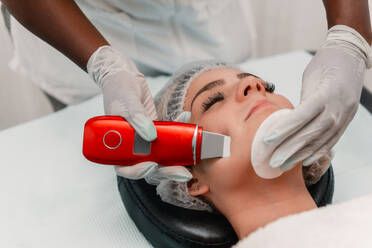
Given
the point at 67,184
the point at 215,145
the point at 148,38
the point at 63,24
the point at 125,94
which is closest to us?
the point at 215,145

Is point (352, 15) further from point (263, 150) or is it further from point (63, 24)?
point (63, 24)

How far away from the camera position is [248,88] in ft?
3.59

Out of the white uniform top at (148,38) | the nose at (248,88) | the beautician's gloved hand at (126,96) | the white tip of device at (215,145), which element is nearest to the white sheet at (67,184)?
the white uniform top at (148,38)

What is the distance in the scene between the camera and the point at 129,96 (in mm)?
1084

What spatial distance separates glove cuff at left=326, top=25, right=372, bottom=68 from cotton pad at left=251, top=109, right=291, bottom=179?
1.11ft

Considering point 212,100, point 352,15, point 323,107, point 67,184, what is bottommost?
point 67,184

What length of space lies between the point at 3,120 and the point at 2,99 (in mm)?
154

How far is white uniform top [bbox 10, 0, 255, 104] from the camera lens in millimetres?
1590

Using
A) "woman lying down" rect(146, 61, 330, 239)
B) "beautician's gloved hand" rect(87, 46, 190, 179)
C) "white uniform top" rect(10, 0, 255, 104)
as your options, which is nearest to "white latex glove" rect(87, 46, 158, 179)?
"beautician's gloved hand" rect(87, 46, 190, 179)

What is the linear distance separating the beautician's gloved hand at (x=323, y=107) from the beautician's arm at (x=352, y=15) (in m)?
0.07

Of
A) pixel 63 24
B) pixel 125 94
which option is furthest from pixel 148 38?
pixel 125 94

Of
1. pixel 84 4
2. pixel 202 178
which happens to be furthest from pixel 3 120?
pixel 202 178

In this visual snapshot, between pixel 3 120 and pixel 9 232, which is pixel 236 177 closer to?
pixel 9 232

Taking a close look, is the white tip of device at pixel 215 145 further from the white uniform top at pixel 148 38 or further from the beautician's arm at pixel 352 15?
the white uniform top at pixel 148 38
